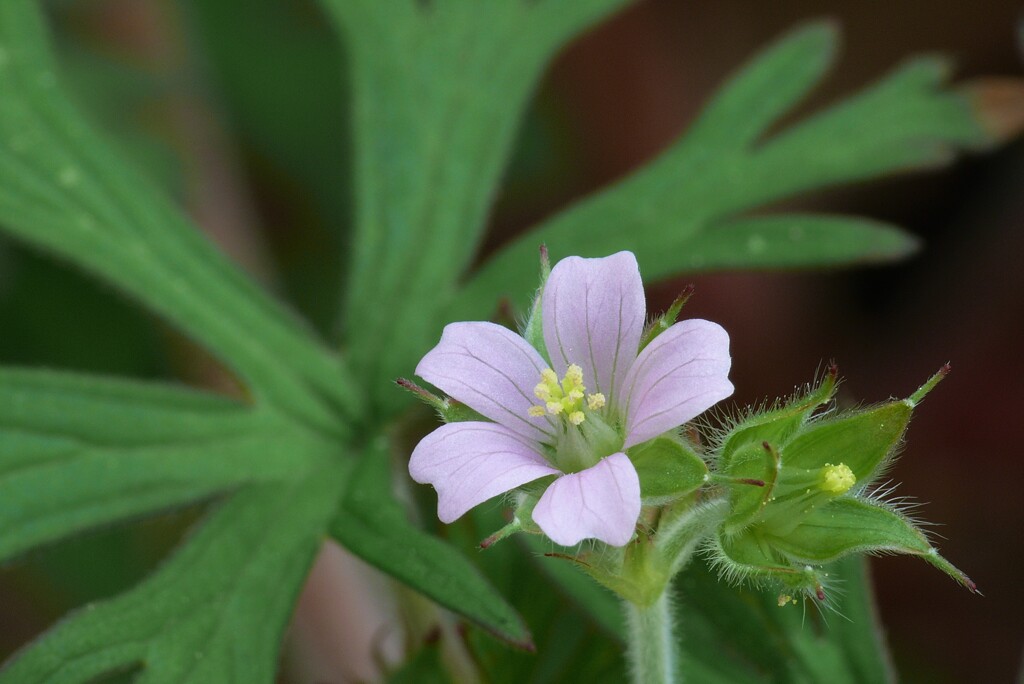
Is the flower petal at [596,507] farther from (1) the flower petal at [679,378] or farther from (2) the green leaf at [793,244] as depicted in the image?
(2) the green leaf at [793,244]

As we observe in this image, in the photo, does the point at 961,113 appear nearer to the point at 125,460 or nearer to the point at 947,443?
the point at 947,443

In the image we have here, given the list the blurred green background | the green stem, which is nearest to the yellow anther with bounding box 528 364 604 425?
the green stem

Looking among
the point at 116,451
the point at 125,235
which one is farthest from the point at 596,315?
the point at 125,235

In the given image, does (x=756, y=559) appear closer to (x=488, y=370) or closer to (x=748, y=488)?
(x=748, y=488)

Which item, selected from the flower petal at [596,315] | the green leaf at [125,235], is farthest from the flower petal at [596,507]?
the green leaf at [125,235]

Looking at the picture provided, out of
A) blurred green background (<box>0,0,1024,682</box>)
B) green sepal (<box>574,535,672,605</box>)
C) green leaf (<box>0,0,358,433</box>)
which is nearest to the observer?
green sepal (<box>574,535,672,605</box>)

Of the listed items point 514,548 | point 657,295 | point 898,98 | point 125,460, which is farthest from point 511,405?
point 657,295

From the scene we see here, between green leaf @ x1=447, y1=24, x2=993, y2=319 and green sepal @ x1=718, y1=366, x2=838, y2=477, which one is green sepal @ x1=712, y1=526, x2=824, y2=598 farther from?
green leaf @ x1=447, y1=24, x2=993, y2=319
